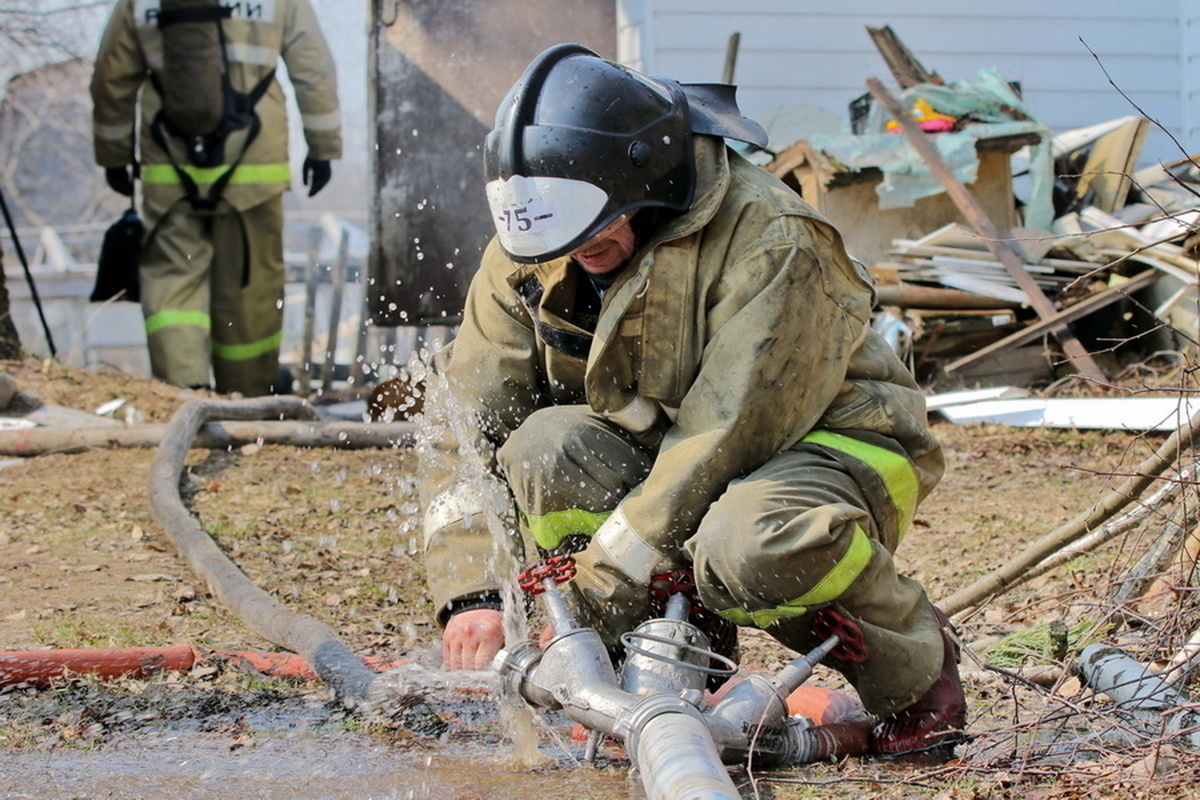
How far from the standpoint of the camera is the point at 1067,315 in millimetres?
7320

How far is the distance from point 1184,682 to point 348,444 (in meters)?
4.56

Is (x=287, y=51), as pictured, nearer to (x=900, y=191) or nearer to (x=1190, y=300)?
(x=900, y=191)

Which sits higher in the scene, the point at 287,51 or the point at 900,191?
the point at 287,51

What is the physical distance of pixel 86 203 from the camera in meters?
35.2

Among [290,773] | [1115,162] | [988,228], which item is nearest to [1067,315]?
[988,228]

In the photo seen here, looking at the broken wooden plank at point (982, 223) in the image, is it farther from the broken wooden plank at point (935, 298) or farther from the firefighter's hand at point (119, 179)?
the firefighter's hand at point (119, 179)

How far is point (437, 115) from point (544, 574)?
7010mm

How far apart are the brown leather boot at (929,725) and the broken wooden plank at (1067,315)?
5.01 m

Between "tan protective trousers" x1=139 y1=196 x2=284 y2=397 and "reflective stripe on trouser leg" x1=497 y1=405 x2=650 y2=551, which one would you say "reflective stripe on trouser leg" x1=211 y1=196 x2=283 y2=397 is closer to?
"tan protective trousers" x1=139 y1=196 x2=284 y2=397

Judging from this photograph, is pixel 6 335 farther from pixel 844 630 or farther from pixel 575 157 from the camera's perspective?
pixel 844 630

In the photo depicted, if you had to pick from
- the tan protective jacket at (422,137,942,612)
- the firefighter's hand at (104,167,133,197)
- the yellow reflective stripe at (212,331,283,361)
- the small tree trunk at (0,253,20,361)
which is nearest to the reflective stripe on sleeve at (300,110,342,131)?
the firefighter's hand at (104,167,133,197)

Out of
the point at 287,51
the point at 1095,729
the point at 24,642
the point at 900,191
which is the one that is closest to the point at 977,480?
the point at 900,191

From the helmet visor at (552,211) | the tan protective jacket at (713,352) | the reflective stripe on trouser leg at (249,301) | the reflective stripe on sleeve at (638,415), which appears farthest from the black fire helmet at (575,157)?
the reflective stripe on trouser leg at (249,301)

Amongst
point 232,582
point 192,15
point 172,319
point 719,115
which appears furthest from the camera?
point 172,319
